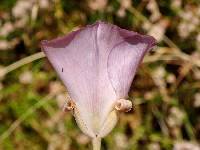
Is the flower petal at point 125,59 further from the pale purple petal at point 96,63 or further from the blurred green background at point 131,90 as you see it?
the blurred green background at point 131,90

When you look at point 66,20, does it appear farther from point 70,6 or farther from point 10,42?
point 10,42

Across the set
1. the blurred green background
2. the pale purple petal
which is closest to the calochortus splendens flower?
the pale purple petal

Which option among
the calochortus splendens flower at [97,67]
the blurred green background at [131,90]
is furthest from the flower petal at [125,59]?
the blurred green background at [131,90]

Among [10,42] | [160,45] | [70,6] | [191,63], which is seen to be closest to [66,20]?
[70,6]

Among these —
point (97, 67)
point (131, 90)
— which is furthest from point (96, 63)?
point (131, 90)

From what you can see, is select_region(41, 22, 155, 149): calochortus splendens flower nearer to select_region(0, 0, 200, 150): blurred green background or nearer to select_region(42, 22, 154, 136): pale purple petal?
select_region(42, 22, 154, 136): pale purple petal

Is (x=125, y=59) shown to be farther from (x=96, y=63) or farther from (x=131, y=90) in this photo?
(x=131, y=90)
